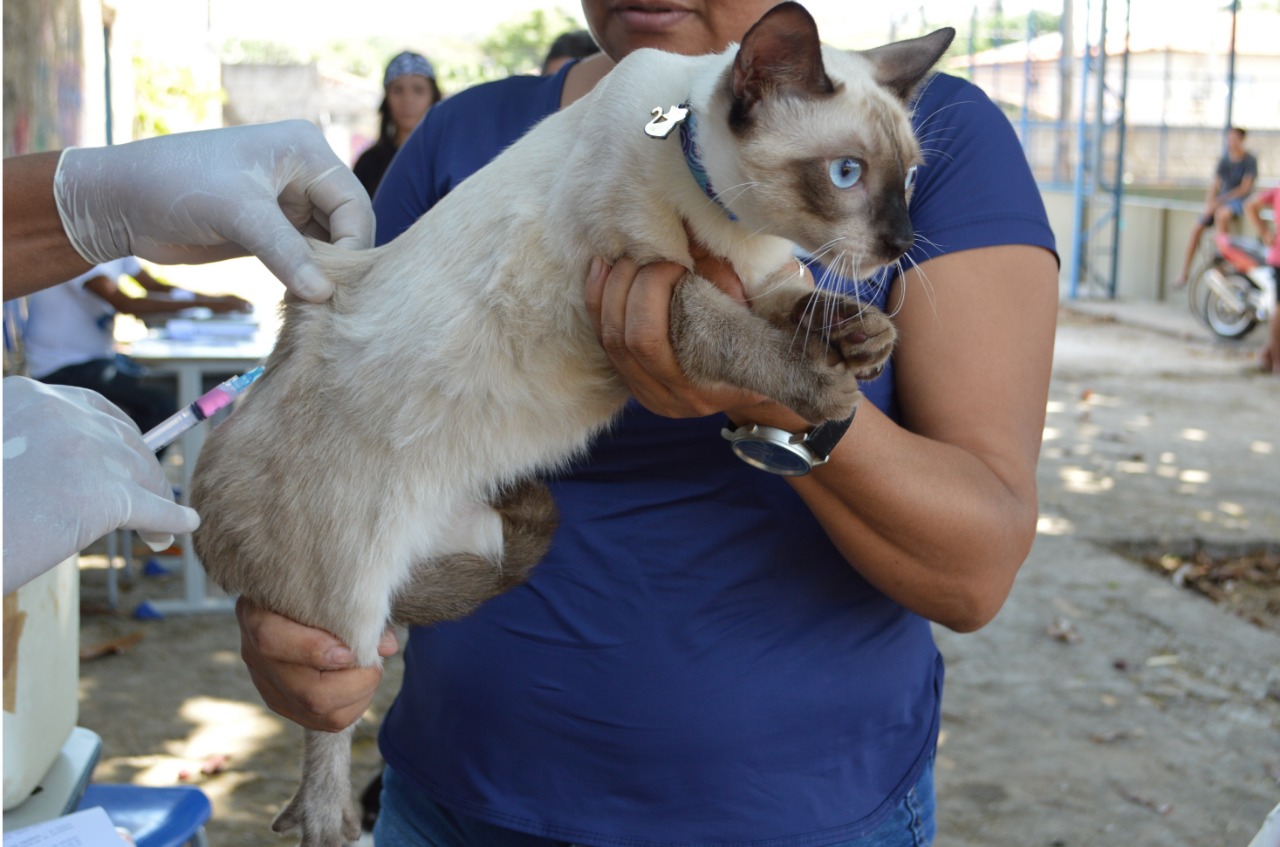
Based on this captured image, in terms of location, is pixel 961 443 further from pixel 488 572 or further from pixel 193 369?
pixel 193 369

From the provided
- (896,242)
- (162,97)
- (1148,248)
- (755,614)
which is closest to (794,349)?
(896,242)

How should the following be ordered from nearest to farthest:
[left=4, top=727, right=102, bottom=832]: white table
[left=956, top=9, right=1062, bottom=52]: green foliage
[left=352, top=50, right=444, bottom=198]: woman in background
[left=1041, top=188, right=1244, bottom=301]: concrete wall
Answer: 1. [left=4, top=727, right=102, bottom=832]: white table
2. [left=352, top=50, right=444, bottom=198]: woman in background
3. [left=1041, top=188, right=1244, bottom=301]: concrete wall
4. [left=956, top=9, right=1062, bottom=52]: green foliage

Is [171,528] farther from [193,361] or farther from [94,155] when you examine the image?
[193,361]

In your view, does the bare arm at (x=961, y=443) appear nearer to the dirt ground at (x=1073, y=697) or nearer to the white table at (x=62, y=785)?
the white table at (x=62, y=785)

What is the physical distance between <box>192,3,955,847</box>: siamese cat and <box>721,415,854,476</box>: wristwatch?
0.06 meters

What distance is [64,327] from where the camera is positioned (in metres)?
5.96

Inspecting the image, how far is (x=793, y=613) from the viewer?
1757mm

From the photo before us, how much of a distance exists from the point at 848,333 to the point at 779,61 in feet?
1.17

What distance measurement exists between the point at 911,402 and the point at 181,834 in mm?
1784

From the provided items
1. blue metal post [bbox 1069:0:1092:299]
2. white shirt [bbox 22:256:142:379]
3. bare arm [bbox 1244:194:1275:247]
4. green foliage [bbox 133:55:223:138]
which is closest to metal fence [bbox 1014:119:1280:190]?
blue metal post [bbox 1069:0:1092:299]

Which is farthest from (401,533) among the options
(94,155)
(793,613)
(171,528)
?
(94,155)

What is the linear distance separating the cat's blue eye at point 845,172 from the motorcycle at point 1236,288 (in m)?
12.3

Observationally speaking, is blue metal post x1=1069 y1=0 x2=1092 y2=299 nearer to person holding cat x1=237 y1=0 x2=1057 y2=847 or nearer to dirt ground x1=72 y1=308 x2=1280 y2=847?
dirt ground x1=72 y1=308 x2=1280 y2=847

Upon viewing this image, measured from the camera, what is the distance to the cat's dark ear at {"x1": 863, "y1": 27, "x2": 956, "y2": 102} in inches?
65.0
